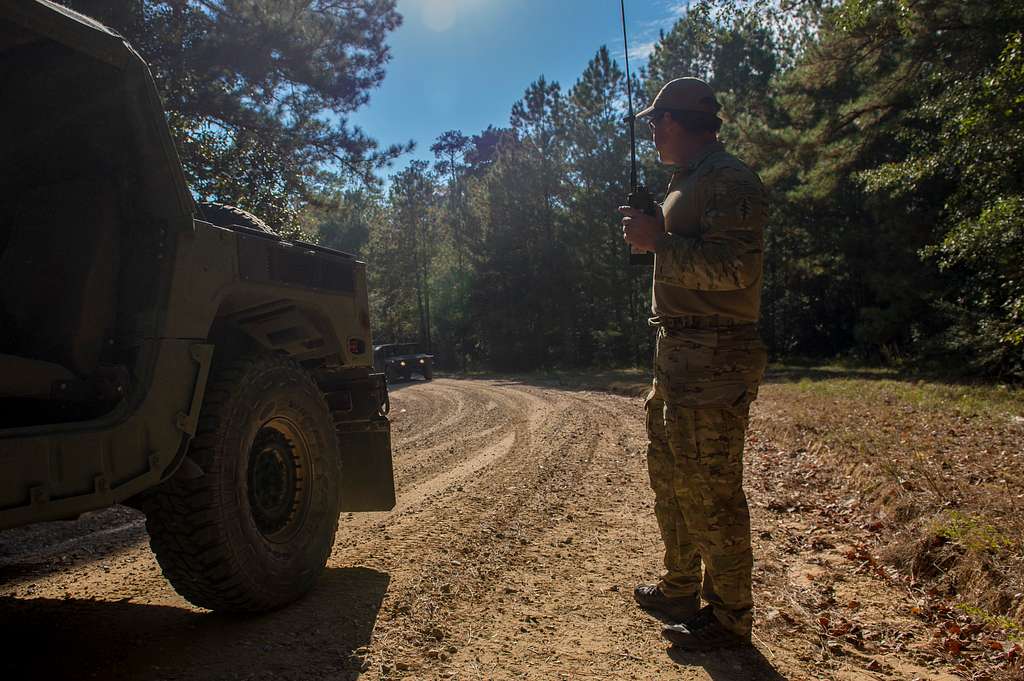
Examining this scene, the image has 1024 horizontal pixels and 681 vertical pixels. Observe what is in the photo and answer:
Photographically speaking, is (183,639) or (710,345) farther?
(710,345)

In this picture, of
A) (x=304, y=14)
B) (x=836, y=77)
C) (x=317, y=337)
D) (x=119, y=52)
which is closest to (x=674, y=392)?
(x=317, y=337)

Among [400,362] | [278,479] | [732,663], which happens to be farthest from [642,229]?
[400,362]

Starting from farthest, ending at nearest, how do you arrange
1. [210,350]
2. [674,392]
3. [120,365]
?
[674,392] → [210,350] → [120,365]

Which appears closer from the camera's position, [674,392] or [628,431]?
[674,392]

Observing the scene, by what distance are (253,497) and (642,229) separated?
2.09 metres

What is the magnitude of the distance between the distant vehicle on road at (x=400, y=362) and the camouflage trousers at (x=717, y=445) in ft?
79.3

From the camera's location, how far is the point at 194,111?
1141cm

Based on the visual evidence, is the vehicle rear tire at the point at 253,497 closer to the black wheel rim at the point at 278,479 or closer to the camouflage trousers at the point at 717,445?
the black wheel rim at the point at 278,479

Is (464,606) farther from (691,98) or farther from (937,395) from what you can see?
(937,395)

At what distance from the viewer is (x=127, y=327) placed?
2455 mm

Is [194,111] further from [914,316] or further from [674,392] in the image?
[914,316]

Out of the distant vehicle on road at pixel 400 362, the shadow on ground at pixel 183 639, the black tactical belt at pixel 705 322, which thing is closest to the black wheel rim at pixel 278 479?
the shadow on ground at pixel 183 639

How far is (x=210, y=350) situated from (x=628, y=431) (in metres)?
7.29

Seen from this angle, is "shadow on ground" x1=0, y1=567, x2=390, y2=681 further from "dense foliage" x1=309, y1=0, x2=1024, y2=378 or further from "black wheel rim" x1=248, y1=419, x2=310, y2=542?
"dense foliage" x1=309, y1=0, x2=1024, y2=378
